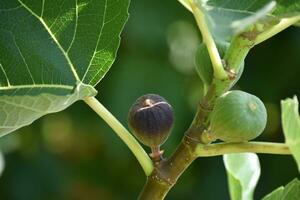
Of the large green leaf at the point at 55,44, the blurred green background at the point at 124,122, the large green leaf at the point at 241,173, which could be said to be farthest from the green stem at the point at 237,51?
the blurred green background at the point at 124,122

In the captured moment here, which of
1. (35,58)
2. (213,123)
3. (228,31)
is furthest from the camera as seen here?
(35,58)

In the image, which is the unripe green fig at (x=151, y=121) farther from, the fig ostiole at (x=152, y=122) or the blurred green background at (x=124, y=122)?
the blurred green background at (x=124, y=122)

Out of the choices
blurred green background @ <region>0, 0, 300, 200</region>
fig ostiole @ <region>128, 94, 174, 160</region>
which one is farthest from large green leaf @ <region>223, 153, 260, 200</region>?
blurred green background @ <region>0, 0, 300, 200</region>

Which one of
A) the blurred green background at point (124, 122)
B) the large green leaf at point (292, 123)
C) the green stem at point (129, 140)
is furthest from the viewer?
the blurred green background at point (124, 122)

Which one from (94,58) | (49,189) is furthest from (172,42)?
(94,58)

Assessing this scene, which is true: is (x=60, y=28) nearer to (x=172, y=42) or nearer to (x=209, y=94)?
(x=209, y=94)

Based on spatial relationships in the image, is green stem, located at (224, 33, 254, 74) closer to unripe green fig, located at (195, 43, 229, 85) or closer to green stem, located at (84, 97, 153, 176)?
unripe green fig, located at (195, 43, 229, 85)

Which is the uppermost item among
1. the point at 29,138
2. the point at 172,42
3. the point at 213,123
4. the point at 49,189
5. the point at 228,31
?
the point at 228,31
